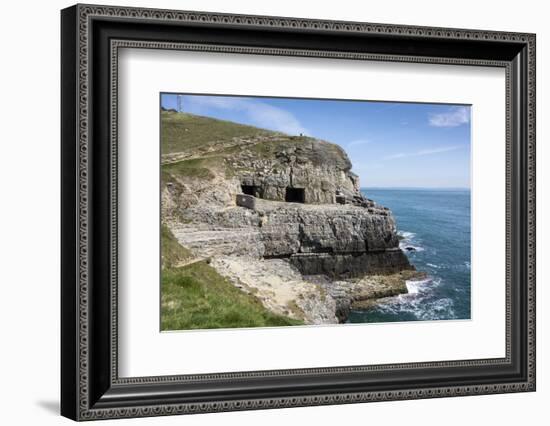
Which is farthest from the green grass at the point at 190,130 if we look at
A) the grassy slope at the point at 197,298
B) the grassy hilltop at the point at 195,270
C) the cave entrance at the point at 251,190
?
the grassy slope at the point at 197,298

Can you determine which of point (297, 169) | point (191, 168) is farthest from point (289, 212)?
point (191, 168)

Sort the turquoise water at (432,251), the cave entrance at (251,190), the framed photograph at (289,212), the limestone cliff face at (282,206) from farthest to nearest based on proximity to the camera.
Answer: the turquoise water at (432,251) < the cave entrance at (251,190) < the limestone cliff face at (282,206) < the framed photograph at (289,212)

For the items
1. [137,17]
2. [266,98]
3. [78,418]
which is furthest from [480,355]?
[137,17]

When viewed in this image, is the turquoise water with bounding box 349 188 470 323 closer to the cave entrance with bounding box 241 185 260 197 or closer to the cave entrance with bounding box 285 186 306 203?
the cave entrance with bounding box 285 186 306 203

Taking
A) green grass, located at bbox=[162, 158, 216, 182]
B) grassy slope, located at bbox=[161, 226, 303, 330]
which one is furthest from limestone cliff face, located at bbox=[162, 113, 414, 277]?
grassy slope, located at bbox=[161, 226, 303, 330]

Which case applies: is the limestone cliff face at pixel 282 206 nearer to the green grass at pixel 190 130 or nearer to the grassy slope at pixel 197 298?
the green grass at pixel 190 130

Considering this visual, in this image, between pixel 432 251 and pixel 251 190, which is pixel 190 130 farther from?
pixel 432 251
